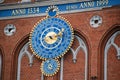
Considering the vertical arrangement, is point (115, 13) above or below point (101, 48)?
above

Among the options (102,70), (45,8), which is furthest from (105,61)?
(45,8)

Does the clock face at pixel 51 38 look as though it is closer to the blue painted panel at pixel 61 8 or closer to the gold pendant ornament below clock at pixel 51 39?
the gold pendant ornament below clock at pixel 51 39

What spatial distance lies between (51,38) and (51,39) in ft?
0.11

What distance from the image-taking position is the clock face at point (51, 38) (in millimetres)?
18672

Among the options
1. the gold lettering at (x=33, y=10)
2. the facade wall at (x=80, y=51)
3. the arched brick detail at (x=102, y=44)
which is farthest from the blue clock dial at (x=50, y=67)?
the gold lettering at (x=33, y=10)

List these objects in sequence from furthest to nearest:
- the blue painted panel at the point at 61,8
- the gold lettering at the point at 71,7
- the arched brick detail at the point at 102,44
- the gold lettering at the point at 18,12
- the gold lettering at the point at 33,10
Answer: the gold lettering at the point at 18,12
the gold lettering at the point at 33,10
the gold lettering at the point at 71,7
the blue painted panel at the point at 61,8
the arched brick detail at the point at 102,44

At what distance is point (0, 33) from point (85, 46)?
328cm

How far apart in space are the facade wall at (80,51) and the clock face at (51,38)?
0.21 m

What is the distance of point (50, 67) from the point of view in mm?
18641

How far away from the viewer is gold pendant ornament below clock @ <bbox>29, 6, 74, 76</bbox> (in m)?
18.6

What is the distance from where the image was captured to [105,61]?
18.1 m

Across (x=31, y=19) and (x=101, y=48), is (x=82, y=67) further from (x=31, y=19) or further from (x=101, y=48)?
(x=31, y=19)

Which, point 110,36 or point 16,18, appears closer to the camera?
point 110,36

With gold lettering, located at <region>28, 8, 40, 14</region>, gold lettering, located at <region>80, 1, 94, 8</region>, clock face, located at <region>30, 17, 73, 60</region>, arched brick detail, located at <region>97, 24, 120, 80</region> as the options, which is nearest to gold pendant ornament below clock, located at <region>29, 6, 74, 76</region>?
clock face, located at <region>30, 17, 73, 60</region>
